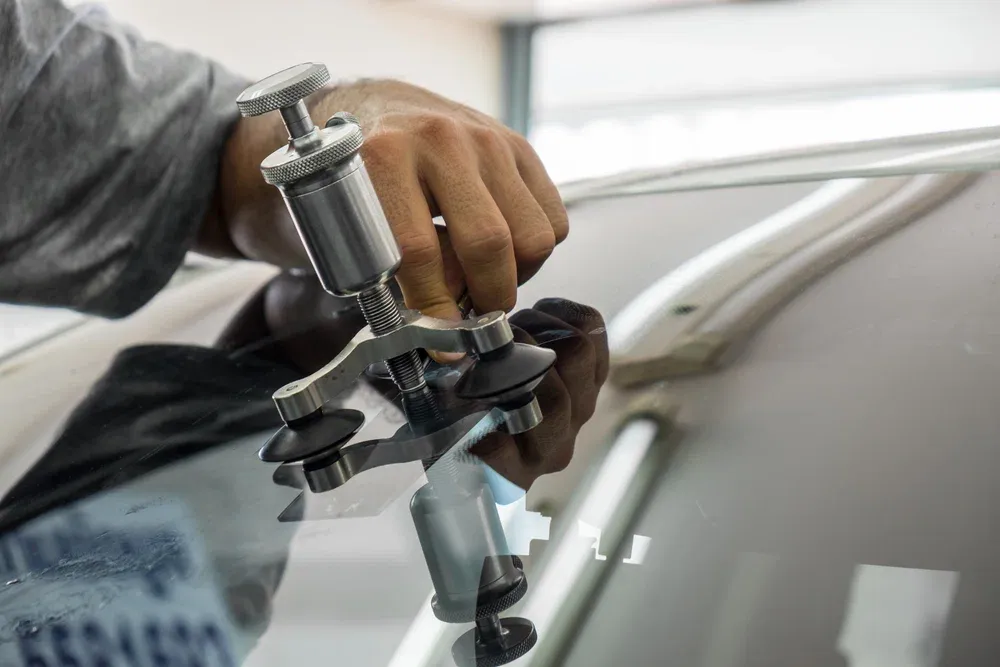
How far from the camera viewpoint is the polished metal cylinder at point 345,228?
1.60 feet

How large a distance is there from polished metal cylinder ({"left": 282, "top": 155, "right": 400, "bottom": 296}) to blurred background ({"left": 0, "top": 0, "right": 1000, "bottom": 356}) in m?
0.81

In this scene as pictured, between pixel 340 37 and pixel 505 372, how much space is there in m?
1.60

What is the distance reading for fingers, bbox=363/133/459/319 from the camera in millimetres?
600

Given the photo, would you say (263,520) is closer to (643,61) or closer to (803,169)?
(803,169)

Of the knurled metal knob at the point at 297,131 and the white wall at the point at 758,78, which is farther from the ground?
the knurled metal knob at the point at 297,131

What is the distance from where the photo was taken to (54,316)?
1.21 m

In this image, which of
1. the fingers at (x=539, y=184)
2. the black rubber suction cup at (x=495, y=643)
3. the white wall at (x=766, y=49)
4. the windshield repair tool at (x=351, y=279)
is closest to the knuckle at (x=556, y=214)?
the fingers at (x=539, y=184)

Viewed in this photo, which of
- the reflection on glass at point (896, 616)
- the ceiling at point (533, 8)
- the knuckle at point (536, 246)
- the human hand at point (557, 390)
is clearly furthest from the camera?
the ceiling at point (533, 8)

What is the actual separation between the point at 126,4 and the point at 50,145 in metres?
0.66

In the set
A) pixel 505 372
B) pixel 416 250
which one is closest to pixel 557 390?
pixel 505 372

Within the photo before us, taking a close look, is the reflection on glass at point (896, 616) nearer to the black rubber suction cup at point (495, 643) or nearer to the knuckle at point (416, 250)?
the black rubber suction cup at point (495, 643)

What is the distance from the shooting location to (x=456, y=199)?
0.64m

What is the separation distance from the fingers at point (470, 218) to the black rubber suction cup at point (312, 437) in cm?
13

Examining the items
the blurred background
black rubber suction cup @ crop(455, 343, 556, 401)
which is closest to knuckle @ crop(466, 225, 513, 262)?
black rubber suction cup @ crop(455, 343, 556, 401)
